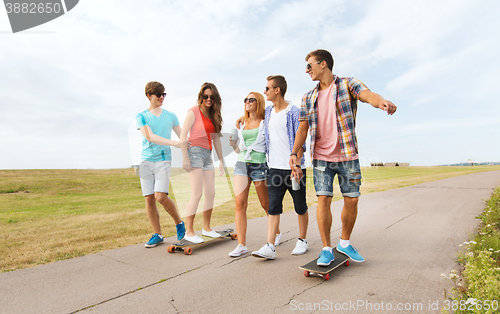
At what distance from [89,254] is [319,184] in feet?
11.7

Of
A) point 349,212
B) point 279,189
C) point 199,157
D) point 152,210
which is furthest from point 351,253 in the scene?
point 152,210

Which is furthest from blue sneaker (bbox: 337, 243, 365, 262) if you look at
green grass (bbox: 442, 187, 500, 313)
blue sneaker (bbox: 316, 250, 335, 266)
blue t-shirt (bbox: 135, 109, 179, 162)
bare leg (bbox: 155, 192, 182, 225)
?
blue t-shirt (bbox: 135, 109, 179, 162)

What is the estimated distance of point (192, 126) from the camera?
461cm

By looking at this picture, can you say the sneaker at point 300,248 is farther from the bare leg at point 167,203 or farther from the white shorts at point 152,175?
the white shorts at point 152,175

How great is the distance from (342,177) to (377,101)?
985mm

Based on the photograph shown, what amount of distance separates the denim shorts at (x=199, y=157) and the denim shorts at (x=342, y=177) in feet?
6.40

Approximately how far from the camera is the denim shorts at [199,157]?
15.2ft

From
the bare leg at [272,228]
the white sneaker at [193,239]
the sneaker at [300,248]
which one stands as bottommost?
the sneaker at [300,248]

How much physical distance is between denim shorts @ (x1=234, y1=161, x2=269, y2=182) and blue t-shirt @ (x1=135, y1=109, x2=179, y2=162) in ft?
4.78

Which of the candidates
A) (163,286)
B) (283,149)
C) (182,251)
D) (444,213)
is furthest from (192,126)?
(444,213)

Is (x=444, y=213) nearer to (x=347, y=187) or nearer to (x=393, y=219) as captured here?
(x=393, y=219)

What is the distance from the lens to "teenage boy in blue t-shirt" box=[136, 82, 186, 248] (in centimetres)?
479

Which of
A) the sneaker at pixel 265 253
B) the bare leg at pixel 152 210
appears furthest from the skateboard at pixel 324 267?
the bare leg at pixel 152 210

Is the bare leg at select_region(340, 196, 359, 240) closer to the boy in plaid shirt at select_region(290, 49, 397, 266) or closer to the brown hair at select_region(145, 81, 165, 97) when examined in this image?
the boy in plaid shirt at select_region(290, 49, 397, 266)
